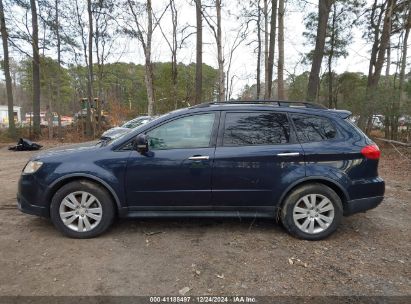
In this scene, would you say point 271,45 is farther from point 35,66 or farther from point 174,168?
point 174,168

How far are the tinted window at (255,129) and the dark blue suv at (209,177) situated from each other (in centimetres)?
1

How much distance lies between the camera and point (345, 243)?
13.0 ft

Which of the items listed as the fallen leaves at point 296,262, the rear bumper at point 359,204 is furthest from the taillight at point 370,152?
the fallen leaves at point 296,262

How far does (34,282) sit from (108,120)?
81.2 ft

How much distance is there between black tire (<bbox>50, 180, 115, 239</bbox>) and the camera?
3943mm

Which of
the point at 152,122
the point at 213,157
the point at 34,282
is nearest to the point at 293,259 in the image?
the point at 213,157

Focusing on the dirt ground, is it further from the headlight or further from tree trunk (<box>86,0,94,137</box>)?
tree trunk (<box>86,0,94,137</box>)

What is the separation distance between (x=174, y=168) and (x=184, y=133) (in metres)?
0.47

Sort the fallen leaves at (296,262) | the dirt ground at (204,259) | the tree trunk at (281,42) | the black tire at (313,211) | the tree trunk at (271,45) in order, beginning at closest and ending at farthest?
1. the dirt ground at (204,259)
2. the fallen leaves at (296,262)
3. the black tire at (313,211)
4. the tree trunk at (281,42)
5. the tree trunk at (271,45)

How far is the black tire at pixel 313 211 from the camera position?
3.97m

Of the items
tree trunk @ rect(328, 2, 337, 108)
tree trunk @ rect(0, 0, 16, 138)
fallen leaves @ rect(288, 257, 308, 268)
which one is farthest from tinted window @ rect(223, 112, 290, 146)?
tree trunk @ rect(328, 2, 337, 108)

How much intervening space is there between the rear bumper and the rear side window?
868mm

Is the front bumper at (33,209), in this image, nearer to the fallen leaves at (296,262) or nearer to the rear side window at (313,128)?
the fallen leaves at (296,262)

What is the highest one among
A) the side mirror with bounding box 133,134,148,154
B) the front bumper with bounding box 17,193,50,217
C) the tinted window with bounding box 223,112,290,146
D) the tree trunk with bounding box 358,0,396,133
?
the tree trunk with bounding box 358,0,396,133
